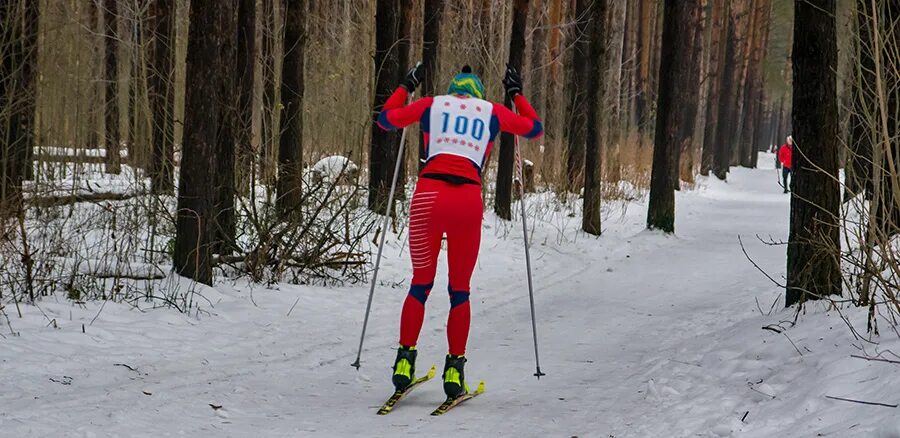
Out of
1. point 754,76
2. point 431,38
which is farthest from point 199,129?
point 754,76

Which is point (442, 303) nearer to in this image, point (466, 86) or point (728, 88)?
point (466, 86)

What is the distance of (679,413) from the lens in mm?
5371

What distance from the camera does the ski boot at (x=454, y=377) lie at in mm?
5594

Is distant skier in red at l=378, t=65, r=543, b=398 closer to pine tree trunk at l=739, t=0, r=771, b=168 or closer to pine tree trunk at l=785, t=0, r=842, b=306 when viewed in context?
pine tree trunk at l=785, t=0, r=842, b=306

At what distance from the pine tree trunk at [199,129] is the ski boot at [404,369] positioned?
11.3 ft

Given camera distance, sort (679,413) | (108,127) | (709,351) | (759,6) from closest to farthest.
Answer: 1. (679,413)
2. (709,351)
3. (108,127)
4. (759,6)

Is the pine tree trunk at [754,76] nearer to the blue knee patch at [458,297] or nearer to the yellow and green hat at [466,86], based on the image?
the yellow and green hat at [466,86]

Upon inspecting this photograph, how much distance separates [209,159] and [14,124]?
7.26m

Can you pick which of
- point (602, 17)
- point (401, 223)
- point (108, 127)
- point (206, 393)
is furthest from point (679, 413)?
point (108, 127)

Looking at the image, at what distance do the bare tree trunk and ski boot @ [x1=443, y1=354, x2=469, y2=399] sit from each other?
32.0 ft

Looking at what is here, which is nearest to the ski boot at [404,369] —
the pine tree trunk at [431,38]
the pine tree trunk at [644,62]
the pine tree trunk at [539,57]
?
the pine tree trunk at [431,38]

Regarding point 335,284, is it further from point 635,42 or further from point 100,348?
point 635,42

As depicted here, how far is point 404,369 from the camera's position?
5629mm

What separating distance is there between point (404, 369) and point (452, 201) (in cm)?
115
